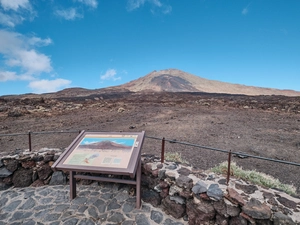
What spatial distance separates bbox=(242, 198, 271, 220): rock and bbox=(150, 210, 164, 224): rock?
1.48 meters

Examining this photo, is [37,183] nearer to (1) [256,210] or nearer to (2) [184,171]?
(2) [184,171]

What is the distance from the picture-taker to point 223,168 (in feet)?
14.6

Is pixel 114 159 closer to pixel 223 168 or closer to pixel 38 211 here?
pixel 38 211

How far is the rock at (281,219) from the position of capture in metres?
2.41

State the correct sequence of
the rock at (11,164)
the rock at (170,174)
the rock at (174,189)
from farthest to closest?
the rock at (11,164)
the rock at (170,174)
the rock at (174,189)

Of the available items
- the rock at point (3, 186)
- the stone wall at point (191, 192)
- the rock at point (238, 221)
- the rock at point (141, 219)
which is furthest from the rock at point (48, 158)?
the rock at point (238, 221)

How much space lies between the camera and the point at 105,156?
3.53 meters

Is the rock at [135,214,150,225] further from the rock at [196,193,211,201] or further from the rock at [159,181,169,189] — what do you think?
the rock at [196,193,211,201]

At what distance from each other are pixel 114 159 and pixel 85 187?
65.9 inches

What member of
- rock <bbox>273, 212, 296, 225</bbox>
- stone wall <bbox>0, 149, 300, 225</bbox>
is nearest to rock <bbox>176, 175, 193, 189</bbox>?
stone wall <bbox>0, 149, 300, 225</bbox>

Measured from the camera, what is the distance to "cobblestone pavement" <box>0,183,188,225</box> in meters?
3.39

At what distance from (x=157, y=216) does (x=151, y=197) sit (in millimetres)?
451

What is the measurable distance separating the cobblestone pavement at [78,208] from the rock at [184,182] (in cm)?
64

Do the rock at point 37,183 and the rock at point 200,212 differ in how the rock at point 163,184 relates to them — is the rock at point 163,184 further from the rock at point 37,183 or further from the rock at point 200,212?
the rock at point 37,183
